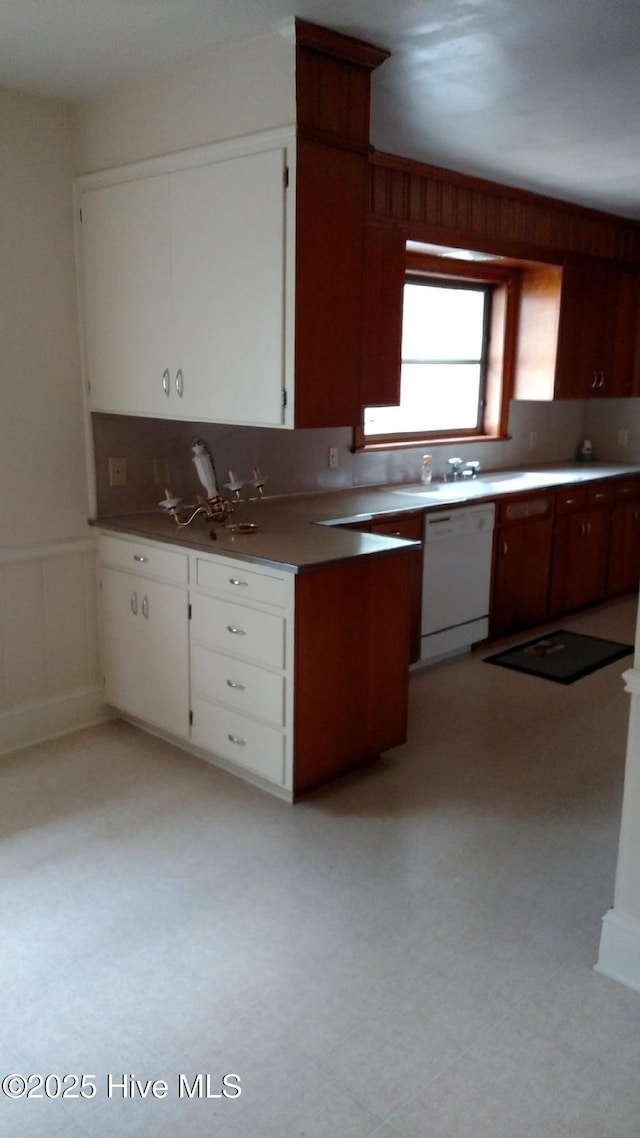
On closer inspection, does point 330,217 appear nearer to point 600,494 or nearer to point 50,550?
point 50,550

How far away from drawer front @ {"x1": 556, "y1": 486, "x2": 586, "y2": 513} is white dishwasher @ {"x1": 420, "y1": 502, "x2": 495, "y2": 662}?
30.7 inches

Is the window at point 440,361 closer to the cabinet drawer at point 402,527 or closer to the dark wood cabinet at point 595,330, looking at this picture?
the dark wood cabinet at point 595,330

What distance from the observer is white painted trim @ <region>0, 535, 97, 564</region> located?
3.59 meters

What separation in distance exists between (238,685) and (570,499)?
2.99 m

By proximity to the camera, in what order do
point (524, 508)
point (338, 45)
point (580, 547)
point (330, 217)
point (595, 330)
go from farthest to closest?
point (595, 330) < point (580, 547) < point (524, 508) < point (330, 217) < point (338, 45)

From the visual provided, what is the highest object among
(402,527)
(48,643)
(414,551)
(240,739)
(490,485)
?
(490,485)

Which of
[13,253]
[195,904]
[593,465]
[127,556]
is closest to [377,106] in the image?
[13,253]

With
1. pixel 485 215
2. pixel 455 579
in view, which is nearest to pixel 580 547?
pixel 455 579

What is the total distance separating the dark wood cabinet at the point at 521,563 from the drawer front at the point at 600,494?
1.56 ft

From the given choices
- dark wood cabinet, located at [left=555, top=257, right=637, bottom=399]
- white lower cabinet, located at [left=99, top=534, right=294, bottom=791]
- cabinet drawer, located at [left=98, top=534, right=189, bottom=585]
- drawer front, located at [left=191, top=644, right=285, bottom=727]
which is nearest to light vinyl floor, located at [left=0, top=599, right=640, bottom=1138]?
white lower cabinet, located at [left=99, top=534, right=294, bottom=791]

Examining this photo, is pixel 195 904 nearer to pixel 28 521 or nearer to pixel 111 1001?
pixel 111 1001

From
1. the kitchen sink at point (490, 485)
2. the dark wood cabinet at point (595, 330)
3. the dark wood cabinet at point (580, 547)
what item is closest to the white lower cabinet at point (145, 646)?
the kitchen sink at point (490, 485)

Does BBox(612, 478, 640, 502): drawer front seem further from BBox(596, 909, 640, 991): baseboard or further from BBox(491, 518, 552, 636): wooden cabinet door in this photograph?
Result: BBox(596, 909, 640, 991): baseboard

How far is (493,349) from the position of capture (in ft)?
19.0
